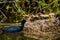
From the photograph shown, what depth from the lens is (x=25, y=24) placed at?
10031mm

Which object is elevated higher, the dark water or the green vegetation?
the green vegetation

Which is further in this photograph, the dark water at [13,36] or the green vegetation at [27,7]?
the green vegetation at [27,7]

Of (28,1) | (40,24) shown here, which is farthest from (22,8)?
(40,24)

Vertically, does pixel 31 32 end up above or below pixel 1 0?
below

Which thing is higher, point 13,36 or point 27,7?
point 27,7

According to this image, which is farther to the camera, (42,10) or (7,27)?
(42,10)

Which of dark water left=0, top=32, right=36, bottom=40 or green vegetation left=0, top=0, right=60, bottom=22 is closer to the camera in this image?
dark water left=0, top=32, right=36, bottom=40

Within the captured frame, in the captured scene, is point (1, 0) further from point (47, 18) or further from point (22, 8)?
point (47, 18)

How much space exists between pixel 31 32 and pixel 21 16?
2008mm

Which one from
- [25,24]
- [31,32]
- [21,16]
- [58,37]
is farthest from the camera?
[21,16]

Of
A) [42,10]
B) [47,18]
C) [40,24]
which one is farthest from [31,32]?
[42,10]

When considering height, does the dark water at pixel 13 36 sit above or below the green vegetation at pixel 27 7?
below

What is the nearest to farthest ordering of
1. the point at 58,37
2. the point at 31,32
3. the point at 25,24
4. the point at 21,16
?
the point at 58,37
the point at 31,32
the point at 25,24
the point at 21,16

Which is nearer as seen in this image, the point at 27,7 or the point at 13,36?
the point at 13,36
